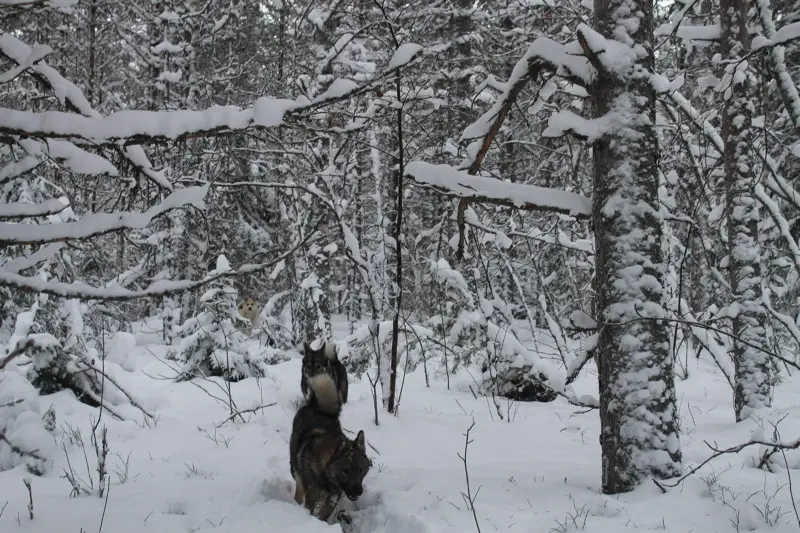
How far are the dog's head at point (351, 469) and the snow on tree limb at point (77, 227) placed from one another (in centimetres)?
265

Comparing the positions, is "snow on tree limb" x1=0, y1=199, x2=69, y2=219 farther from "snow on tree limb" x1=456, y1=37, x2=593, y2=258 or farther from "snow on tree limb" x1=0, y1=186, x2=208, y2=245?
"snow on tree limb" x1=456, y1=37, x2=593, y2=258

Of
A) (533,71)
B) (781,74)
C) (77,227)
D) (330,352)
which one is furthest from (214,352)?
(781,74)

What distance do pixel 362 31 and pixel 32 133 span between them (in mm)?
5247

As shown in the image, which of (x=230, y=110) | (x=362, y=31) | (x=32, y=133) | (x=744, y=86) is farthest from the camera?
(x=362, y=31)

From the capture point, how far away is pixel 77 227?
331 centimetres

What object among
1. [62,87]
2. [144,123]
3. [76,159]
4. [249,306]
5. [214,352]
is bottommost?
Result: [249,306]

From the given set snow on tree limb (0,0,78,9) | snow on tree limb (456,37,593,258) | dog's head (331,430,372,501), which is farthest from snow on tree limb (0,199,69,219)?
dog's head (331,430,372,501)

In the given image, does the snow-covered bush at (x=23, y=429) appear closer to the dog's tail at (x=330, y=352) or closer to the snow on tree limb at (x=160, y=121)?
the dog's tail at (x=330, y=352)

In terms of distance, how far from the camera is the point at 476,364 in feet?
35.9

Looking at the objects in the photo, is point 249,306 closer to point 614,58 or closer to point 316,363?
point 316,363

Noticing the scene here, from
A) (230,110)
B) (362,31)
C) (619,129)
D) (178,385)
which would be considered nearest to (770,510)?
(619,129)

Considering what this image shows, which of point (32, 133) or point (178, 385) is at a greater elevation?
point (32, 133)

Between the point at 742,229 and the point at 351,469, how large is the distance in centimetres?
528

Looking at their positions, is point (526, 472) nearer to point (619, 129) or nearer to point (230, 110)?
point (619, 129)
